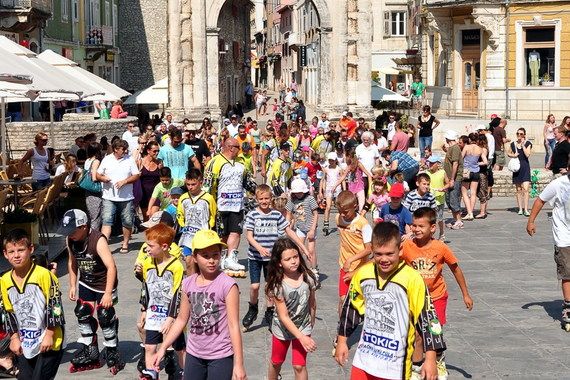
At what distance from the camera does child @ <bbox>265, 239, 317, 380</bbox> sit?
24.9 feet

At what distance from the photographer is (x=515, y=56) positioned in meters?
34.4

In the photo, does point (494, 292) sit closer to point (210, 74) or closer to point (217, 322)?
point (217, 322)

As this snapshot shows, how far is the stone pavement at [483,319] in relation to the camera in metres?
9.21

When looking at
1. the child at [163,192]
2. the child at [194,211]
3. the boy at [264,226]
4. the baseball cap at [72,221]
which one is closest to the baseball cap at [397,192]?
the boy at [264,226]

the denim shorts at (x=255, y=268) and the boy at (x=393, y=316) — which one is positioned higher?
the boy at (x=393, y=316)

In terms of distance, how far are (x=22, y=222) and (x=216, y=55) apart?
20141mm

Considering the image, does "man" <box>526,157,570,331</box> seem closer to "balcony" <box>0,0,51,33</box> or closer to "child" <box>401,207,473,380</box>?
"child" <box>401,207,473,380</box>

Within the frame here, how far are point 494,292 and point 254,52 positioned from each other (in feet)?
360

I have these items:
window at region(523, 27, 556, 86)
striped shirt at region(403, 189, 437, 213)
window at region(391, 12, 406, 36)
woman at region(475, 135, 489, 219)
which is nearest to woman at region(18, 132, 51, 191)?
woman at region(475, 135, 489, 219)

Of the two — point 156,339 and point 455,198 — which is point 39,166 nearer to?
point 455,198

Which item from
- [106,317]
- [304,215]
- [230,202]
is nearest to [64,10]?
[230,202]

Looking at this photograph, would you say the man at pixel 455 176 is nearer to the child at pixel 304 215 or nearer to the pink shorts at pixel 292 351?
the child at pixel 304 215

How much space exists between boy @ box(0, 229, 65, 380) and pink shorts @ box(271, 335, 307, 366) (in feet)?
5.18

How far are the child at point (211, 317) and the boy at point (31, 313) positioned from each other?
1.16 metres
